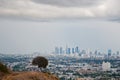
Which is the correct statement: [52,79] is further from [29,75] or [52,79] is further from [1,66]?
[1,66]

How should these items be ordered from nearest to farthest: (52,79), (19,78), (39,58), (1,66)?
(19,78)
(52,79)
(1,66)
(39,58)

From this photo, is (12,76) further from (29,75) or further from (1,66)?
(1,66)

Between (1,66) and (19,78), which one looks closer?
(19,78)

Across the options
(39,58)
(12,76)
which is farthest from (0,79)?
(39,58)

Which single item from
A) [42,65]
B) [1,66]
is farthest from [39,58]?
[1,66]

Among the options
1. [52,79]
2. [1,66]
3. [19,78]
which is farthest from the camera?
[1,66]

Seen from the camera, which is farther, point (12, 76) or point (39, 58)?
point (39, 58)

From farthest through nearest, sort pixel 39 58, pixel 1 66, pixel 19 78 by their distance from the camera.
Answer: pixel 39 58 → pixel 1 66 → pixel 19 78

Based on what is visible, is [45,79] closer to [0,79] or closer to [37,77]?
[37,77]

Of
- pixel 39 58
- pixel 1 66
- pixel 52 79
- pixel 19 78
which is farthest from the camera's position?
pixel 39 58
